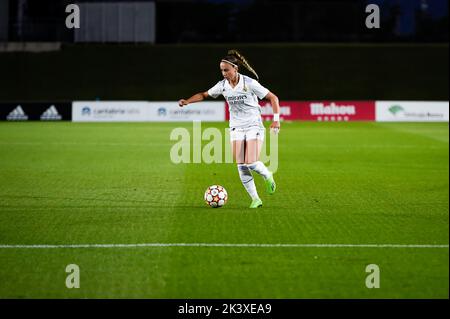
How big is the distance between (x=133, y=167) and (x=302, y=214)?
6962 mm

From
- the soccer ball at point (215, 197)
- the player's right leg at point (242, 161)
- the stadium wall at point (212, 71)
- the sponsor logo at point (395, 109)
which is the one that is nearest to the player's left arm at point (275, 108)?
the player's right leg at point (242, 161)

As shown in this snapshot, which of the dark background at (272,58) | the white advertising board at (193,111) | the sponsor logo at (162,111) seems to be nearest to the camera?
the white advertising board at (193,111)

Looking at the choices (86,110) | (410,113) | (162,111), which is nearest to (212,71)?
(162,111)

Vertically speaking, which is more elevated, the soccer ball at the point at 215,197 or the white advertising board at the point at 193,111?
the white advertising board at the point at 193,111

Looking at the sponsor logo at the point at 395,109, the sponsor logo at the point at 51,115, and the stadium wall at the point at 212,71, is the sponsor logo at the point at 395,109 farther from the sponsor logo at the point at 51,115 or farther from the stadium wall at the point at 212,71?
the sponsor logo at the point at 51,115

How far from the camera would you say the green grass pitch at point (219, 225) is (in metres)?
6.83

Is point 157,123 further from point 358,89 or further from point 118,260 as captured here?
point 118,260

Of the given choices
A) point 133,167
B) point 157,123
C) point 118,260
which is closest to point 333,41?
point 157,123

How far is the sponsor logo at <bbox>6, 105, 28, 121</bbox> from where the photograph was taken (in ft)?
111

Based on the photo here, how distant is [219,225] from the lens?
9711 millimetres

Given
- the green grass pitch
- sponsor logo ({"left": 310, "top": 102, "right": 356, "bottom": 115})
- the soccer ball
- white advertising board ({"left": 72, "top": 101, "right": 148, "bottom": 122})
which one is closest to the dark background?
sponsor logo ({"left": 310, "top": 102, "right": 356, "bottom": 115})

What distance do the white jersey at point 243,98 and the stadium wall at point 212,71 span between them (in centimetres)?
3059

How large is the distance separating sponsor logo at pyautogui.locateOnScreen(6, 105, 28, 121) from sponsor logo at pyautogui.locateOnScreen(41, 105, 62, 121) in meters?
0.87

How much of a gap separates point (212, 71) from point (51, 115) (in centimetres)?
1108
